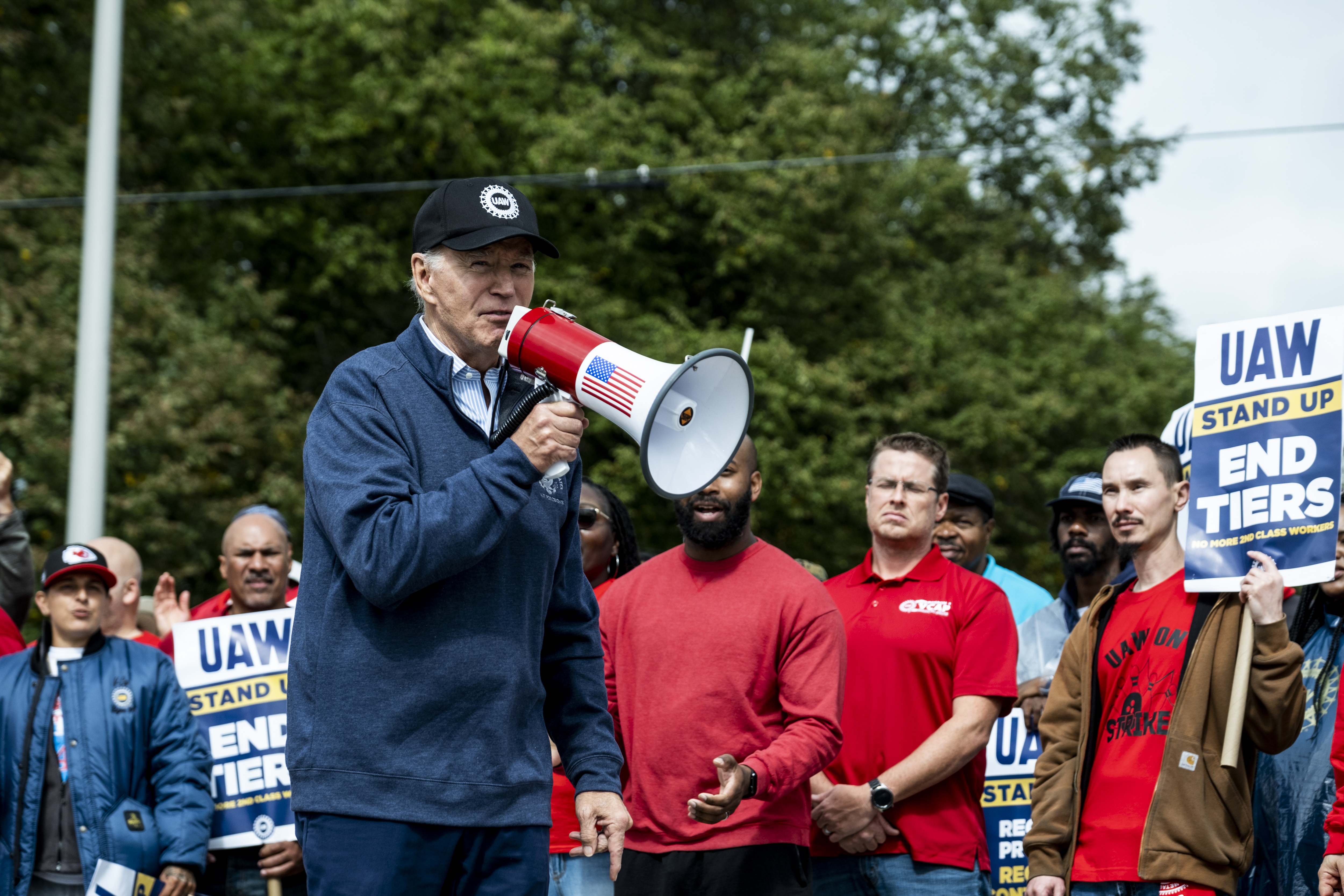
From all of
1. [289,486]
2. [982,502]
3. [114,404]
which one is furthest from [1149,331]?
[982,502]

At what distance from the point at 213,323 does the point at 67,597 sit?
11.7 metres

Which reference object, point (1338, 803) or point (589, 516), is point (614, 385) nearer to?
point (1338, 803)

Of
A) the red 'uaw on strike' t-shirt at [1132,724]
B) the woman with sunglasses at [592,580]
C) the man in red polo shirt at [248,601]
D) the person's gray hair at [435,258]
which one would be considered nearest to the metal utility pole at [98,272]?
the man in red polo shirt at [248,601]

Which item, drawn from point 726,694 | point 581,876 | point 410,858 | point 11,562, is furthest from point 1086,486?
point 11,562

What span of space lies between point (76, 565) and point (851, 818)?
3.40m

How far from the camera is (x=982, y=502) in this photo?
279 inches

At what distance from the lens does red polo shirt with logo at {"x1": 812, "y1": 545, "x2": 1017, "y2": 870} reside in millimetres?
4945

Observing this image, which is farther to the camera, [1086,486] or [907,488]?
[1086,486]

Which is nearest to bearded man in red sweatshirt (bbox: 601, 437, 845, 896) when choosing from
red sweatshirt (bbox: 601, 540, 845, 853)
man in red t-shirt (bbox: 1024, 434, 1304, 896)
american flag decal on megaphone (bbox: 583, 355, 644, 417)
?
red sweatshirt (bbox: 601, 540, 845, 853)

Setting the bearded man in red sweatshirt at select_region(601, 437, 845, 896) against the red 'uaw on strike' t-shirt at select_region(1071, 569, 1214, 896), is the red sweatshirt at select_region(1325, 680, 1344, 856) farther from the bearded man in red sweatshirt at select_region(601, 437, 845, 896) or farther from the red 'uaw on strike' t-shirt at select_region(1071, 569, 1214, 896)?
the bearded man in red sweatshirt at select_region(601, 437, 845, 896)

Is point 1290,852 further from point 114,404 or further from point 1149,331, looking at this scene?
point 1149,331

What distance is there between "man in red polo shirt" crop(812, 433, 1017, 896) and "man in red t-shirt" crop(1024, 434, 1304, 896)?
0.29 meters

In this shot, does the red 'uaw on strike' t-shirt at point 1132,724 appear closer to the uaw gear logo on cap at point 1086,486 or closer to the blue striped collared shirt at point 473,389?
the uaw gear logo on cap at point 1086,486

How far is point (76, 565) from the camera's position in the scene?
590cm
